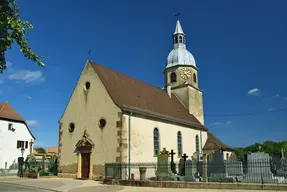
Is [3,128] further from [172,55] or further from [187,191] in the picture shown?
[187,191]

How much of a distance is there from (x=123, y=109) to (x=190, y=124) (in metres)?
11.0

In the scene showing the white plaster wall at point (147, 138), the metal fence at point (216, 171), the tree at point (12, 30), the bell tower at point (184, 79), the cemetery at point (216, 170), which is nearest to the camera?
the tree at point (12, 30)

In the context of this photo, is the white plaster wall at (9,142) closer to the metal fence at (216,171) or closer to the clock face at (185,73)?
the metal fence at (216,171)

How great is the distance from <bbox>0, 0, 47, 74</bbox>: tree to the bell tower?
28.5 m

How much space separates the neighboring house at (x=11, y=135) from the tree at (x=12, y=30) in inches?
1178

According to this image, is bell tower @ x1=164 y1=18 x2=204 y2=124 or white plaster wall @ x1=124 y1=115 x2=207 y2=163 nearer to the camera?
white plaster wall @ x1=124 y1=115 x2=207 y2=163

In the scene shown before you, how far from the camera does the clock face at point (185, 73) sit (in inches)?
1412

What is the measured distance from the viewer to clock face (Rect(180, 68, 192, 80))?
3588 centimetres

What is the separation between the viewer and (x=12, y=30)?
288 inches

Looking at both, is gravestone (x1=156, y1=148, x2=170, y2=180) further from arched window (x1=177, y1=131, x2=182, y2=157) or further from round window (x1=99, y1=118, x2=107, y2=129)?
arched window (x1=177, y1=131, x2=182, y2=157)

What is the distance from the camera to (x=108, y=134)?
21.9m

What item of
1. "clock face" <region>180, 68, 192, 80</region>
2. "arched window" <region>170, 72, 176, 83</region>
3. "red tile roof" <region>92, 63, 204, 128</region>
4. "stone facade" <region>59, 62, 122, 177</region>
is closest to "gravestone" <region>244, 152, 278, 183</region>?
"stone facade" <region>59, 62, 122, 177</region>

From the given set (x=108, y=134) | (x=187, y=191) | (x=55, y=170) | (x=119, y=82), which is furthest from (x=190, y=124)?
(x=187, y=191)

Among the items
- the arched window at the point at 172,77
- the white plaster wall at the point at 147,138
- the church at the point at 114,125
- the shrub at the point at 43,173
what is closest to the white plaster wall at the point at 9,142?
the shrub at the point at 43,173
